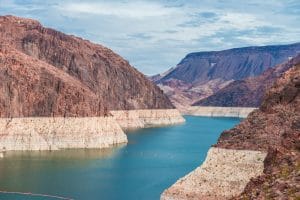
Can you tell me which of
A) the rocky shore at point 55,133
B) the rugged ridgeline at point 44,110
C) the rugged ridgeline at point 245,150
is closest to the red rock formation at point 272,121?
the rugged ridgeline at point 245,150

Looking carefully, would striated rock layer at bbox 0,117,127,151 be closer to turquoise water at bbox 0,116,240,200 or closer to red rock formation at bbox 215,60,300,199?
turquoise water at bbox 0,116,240,200

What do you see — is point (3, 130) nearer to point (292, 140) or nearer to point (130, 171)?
point (130, 171)

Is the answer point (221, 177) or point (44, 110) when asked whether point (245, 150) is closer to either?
point (221, 177)

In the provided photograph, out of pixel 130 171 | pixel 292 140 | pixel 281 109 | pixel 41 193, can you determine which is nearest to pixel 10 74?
pixel 130 171

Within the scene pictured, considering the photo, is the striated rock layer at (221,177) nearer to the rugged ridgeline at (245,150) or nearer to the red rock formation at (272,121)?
the rugged ridgeline at (245,150)

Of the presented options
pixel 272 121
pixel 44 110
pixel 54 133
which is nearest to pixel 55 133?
pixel 54 133
